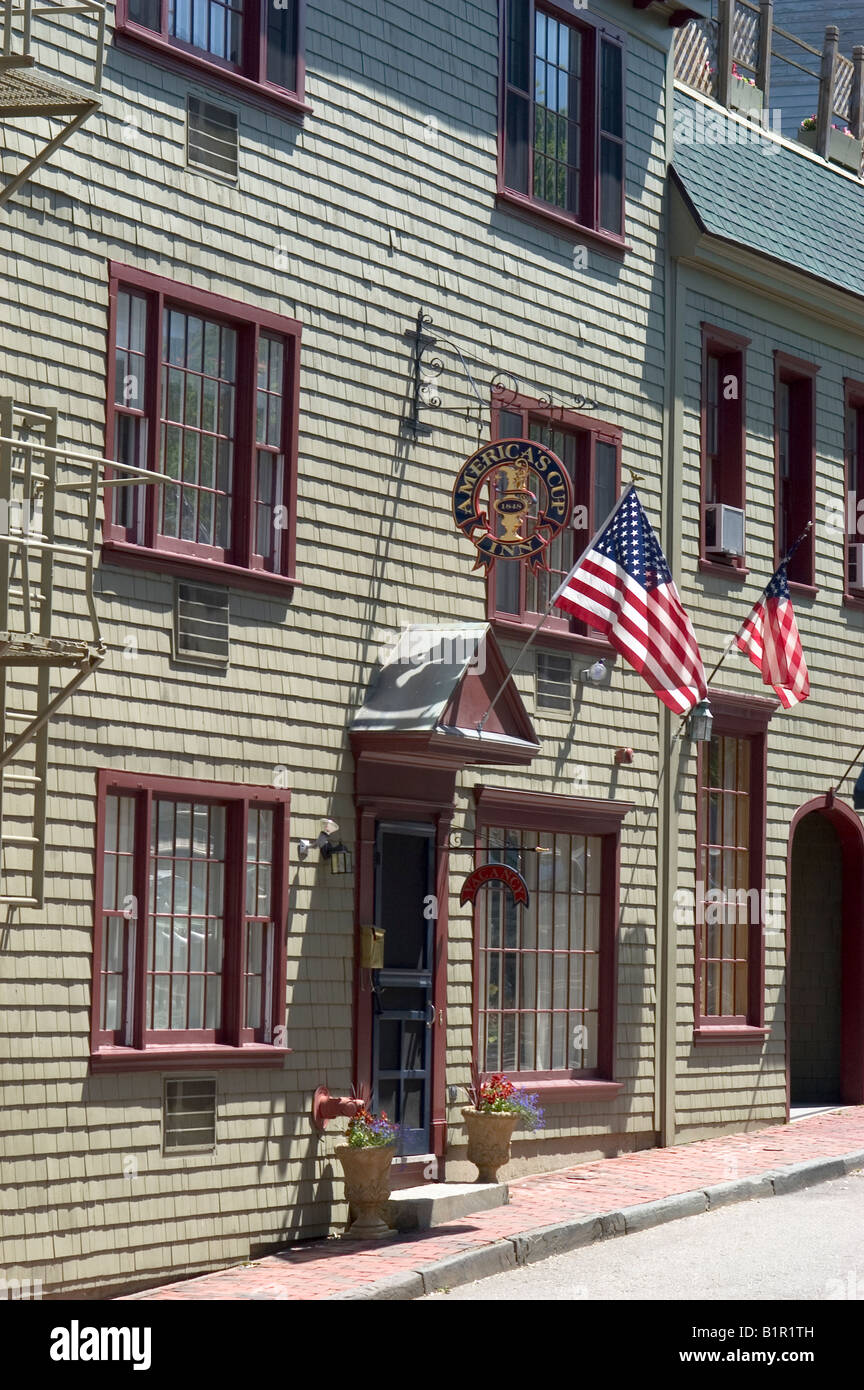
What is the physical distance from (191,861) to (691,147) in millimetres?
8917

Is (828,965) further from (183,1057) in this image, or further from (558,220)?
(183,1057)

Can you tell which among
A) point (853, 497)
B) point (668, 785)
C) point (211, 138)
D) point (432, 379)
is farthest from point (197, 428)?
point (853, 497)

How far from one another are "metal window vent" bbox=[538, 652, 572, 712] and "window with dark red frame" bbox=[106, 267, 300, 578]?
313 cm

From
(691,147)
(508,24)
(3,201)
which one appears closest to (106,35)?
(3,201)

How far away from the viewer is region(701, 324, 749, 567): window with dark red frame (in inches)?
716

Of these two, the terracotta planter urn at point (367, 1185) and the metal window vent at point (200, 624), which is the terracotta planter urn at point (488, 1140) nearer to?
the terracotta planter urn at point (367, 1185)

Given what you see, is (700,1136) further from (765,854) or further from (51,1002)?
(51,1002)

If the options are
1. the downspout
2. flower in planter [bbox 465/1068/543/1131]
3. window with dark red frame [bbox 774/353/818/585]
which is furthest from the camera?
window with dark red frame [bbox 774/353/818/585]

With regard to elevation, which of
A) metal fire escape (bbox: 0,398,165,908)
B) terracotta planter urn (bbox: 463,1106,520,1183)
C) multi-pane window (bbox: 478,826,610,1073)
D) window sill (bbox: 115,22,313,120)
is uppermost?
window sill (bbox: 115,22,313,120)

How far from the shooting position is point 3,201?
1098 centimetres

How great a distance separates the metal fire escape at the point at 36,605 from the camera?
10133mm

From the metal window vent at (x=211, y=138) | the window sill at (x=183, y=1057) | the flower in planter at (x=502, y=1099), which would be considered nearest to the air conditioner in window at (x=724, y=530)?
the flower in planter at (x=502, y=1099)

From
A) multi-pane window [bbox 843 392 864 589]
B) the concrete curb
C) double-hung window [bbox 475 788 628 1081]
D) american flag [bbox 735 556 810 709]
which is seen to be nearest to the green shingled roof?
multi-pane window [bbox 843 392 864 589]

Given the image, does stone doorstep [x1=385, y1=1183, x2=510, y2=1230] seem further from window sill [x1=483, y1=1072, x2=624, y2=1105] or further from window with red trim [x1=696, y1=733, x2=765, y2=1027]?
window with red trim [x1=696, y1=733, x2=765, y2=1027]
